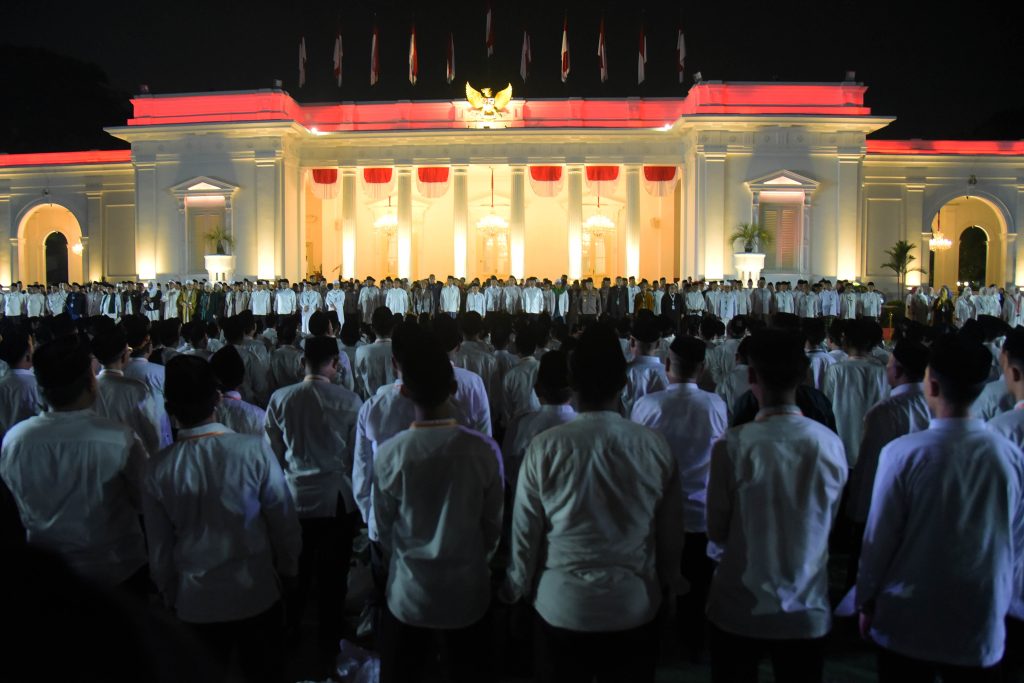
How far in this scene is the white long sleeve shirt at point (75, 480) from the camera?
367 cm

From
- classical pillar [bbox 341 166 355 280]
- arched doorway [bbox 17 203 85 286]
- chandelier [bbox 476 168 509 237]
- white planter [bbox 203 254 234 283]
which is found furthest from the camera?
arched doorway [bbox 17 203 85 286]

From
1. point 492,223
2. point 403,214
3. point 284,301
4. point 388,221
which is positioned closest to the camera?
point 284,301

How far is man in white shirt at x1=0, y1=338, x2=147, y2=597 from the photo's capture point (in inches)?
144

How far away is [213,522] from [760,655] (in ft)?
7.36

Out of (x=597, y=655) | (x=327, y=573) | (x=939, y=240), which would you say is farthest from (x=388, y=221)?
(x=597, y=655)

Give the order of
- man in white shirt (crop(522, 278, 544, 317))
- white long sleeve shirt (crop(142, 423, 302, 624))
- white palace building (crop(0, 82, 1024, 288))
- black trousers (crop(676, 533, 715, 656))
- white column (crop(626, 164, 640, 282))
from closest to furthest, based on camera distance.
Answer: white long sleeve shirt (crop(142, 423, 302, 624)) < black trousers (crop(676, 533, 715, 656)) < man in white shirt (crop(522, 278, 544, 317)) < white palace building (crop(0, 82, 1024, 288)) < white column (crop(626, 164, 640, 282))

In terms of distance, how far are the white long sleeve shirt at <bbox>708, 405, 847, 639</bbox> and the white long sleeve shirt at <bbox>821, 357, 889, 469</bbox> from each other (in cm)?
374

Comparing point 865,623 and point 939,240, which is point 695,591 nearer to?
point 865,623

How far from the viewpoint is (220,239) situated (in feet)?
91.6

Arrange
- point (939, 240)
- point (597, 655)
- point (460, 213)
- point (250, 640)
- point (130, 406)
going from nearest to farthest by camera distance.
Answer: point (597, 655)
point (250, 640)
point (130, 406)
point (460, 213)
point (939, 240)

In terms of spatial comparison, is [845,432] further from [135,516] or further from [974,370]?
[135,516]

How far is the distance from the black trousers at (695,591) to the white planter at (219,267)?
25049 millimetres

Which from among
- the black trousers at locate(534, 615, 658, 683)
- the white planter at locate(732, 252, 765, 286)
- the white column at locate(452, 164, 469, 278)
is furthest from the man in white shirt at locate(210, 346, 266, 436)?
the white column at locate(452, 164, 469, 278)

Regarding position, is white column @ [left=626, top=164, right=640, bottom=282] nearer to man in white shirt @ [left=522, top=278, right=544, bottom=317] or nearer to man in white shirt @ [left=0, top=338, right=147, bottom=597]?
man in white shirt @ [left=522, top=278, right=544, bottom=317]
